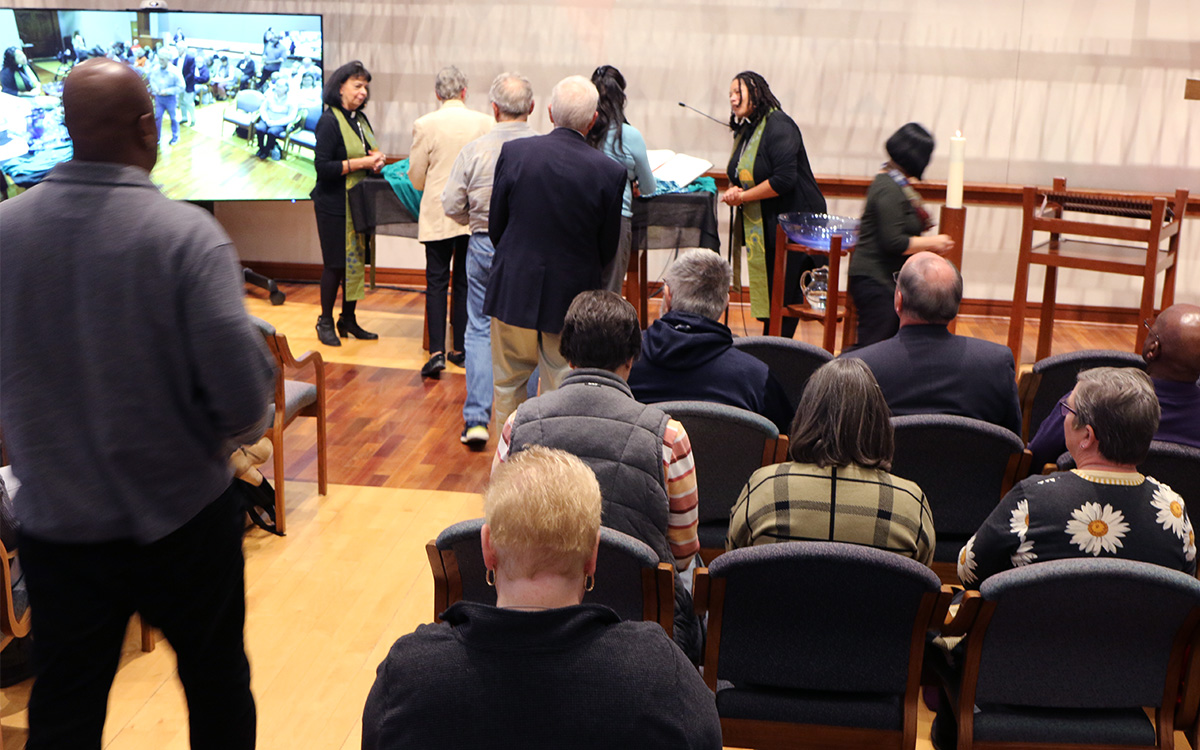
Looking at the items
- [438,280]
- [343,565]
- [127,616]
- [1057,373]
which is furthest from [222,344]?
[438,280]

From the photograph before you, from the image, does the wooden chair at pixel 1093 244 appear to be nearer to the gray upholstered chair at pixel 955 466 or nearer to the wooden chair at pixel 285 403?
the gray upholstered chair at pixel 955 466

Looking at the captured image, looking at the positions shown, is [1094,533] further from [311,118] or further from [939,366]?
[311,118]

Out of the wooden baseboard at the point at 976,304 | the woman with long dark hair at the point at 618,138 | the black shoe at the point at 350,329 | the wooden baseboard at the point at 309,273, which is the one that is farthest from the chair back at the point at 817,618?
the wooden baseboard at the point at 309,273

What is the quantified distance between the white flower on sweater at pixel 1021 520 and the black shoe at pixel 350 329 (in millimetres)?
4792

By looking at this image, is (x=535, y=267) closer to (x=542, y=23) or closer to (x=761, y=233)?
(x=761, y=233)

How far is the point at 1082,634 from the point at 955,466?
2.79 ft

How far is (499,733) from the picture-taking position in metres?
1.32

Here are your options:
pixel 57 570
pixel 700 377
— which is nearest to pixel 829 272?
pixel 700 377

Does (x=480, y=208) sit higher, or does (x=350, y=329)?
(x=480, y=208)

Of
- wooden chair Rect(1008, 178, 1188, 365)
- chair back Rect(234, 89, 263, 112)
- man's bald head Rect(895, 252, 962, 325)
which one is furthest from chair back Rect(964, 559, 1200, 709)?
chair back Rect(234, 89, 263, 112)

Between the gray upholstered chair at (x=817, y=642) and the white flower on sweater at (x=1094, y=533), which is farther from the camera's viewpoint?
the white flower on sweater at (x=1094, y=533)

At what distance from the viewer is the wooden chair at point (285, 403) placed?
3.80 metres

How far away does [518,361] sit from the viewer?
4422 millimetres

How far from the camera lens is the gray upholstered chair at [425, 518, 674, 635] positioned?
2041 millimetres
